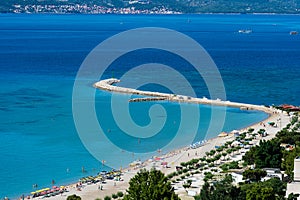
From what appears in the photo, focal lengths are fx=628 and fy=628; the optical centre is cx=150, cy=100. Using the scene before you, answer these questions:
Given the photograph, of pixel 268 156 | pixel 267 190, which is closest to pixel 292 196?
pixel 267 190

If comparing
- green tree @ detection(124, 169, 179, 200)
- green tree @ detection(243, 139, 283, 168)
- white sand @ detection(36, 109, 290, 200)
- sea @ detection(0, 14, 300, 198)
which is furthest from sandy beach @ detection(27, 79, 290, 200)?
green tree @ detection(124, 169, 179, 200)

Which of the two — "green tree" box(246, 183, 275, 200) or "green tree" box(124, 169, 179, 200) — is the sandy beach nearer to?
"green tree" box(246, 183, 275, 200)

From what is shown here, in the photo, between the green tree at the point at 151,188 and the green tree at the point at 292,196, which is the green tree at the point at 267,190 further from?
the green tree at the point at 151,188

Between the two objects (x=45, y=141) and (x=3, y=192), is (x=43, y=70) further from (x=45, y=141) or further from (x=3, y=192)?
(x=3, y=192)

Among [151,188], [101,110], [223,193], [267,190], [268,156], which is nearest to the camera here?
[151,188]

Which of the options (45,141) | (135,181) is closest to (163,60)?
(45,141)

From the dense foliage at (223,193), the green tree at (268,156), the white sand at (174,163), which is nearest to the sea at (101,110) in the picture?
the white sand at (174,163)

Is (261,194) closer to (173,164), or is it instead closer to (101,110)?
(173,164)
